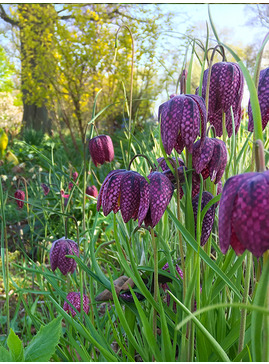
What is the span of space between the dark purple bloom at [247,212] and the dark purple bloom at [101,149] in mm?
963

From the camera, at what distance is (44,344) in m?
0.74

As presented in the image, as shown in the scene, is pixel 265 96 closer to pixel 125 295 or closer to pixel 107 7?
pixel 125 295

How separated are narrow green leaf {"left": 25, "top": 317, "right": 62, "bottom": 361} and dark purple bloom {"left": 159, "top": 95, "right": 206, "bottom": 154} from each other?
0.43m

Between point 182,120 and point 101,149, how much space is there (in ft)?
2.46

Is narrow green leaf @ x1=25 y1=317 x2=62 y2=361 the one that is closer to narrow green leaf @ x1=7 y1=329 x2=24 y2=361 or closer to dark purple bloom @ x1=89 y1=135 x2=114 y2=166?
narrow green leaf @ x1=7 y1=329 x2=24 y2=361

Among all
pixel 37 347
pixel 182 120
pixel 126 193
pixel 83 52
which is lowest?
pixel 37 347

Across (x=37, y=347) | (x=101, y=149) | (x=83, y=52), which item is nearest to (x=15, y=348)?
(x=37, y=347)

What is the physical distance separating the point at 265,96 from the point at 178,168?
7.9 inches

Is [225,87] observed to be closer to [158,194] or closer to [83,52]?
[158,194]

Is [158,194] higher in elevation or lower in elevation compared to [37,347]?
higher

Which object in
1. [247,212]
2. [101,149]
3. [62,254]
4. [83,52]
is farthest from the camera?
[83,52]

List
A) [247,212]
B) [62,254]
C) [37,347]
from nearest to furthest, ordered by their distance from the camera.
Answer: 1. [247,212]
2. [37,347]
3. [62,254]

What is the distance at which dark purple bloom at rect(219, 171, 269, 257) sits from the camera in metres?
0.39

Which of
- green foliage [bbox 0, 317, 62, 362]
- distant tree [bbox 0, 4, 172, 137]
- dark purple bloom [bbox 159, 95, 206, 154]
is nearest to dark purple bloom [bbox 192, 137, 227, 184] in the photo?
dark purple bloom [bbox 159, 95, 206, 154]
